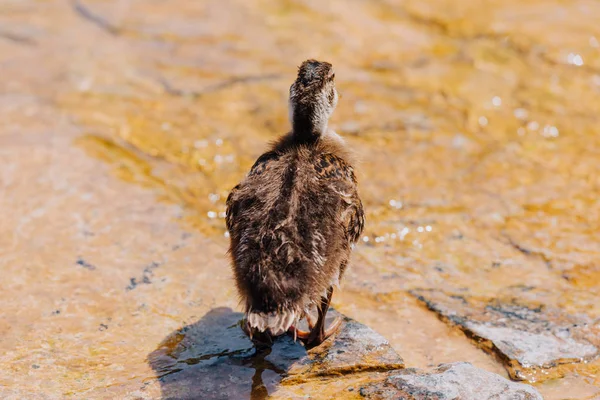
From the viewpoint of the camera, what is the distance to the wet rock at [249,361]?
461 centimetres

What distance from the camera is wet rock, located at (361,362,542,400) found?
14.2ft

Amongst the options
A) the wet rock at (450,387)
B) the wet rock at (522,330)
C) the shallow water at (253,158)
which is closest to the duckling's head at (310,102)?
the shallow water at (253,158)

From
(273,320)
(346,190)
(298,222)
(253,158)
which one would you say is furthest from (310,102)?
(253,158)

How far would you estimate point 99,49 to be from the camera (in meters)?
9.71

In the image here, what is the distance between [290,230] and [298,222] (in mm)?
98

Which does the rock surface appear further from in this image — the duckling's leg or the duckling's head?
the duckling's head

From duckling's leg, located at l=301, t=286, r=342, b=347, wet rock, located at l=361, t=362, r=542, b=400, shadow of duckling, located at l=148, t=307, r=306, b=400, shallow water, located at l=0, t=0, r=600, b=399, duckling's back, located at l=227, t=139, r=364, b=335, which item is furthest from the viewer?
shallow water, located at l=0, t=0, r=600, b=399


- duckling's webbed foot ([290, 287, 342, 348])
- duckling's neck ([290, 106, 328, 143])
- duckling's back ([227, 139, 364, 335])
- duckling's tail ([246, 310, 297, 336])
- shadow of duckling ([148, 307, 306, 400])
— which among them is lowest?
shadow of duckling ([148, 307, 306, 400])

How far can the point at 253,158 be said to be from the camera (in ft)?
26.0

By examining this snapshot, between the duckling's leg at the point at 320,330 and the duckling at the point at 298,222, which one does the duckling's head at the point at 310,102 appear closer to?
the duckling at the point at 298,222

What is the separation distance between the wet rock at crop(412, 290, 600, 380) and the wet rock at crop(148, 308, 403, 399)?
89 cm

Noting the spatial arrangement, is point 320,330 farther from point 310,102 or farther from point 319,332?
point 310,102

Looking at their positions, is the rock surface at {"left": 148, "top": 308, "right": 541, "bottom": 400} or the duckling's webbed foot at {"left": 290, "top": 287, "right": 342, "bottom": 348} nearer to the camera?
the rock surface at {"left": 148, "top": 308, "right": 541, "bottom": 400}

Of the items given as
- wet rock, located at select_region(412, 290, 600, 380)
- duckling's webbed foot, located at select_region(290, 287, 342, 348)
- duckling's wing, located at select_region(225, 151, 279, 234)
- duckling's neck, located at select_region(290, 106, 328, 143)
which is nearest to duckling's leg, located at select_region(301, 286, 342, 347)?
duckling's webbed foot, located at select_region(290, 287, 342, 348)
